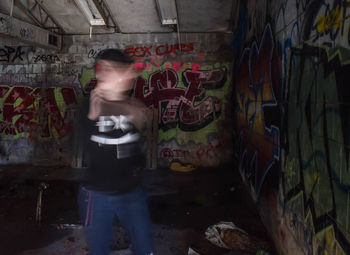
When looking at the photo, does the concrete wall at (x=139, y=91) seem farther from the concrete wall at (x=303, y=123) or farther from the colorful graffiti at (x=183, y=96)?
the concrete wall at (x=303, y=123)

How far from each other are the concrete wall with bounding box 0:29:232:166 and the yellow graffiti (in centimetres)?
451

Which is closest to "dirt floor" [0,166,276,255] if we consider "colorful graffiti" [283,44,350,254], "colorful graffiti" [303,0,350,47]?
"colorful graffiti" [283,44,350,254]

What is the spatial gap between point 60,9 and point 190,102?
3.56 m

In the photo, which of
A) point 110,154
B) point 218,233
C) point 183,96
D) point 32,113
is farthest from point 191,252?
point 32,113

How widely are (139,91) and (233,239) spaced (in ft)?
14.6

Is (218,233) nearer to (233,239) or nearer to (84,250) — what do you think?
(233,239)

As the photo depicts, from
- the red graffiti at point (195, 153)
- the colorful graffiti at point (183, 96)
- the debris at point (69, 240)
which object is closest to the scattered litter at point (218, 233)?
the debris at point (69, 240)

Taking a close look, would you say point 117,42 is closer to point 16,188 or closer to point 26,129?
point 26,129

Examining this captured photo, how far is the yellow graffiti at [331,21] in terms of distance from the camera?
1.48 meters

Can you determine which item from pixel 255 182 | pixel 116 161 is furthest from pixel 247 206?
pixel 116 161

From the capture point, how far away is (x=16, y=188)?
489cm

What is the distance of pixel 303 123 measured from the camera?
2068 mm

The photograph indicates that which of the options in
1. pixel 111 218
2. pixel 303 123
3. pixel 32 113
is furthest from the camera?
pixel 32 113

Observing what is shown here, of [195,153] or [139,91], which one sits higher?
[139,91]
